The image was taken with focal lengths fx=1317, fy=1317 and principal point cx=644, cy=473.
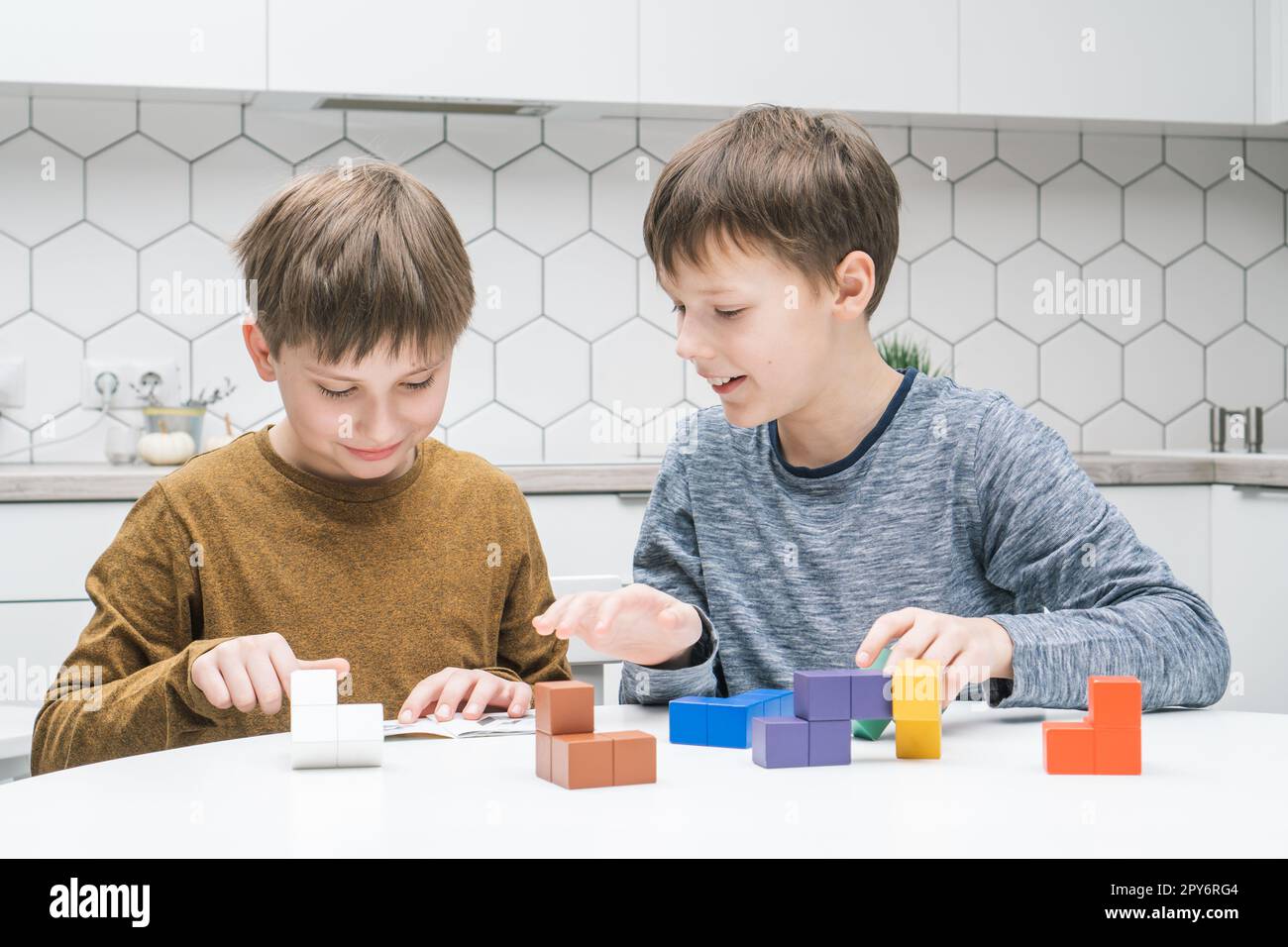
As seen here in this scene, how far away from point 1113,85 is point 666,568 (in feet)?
5.96

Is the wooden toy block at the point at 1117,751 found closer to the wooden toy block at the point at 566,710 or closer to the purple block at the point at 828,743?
the purple block at the point at 828,743

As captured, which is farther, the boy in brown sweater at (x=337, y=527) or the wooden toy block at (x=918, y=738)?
the boy in brown sweater at (x=337, y=527)

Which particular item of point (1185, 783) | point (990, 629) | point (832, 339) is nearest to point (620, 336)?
point (832, 339)

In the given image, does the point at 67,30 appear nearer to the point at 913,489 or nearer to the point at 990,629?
the point at 913,489

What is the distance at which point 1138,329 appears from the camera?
2.92 metres

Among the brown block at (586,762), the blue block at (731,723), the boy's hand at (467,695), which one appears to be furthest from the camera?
the boy's hand at (467,695)

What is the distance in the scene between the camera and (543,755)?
76 centimetres

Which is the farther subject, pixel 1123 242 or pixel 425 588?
pixel 1123 242

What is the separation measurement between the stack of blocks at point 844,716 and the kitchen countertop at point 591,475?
134cm

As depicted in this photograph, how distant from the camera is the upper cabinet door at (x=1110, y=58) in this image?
8.37 feet

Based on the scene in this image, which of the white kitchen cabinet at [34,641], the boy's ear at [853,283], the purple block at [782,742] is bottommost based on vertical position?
the white kitchen cabinet at [34,641]

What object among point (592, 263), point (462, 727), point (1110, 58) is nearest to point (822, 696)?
point (462, 727)

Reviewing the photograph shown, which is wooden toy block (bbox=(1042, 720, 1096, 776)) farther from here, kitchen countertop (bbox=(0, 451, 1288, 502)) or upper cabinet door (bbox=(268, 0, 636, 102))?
upper cabinet door (bbox=(268, 0, 636, 102))

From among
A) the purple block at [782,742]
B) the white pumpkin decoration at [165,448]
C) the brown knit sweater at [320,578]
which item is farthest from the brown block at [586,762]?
the white pumpkin decoration at [165,448]
